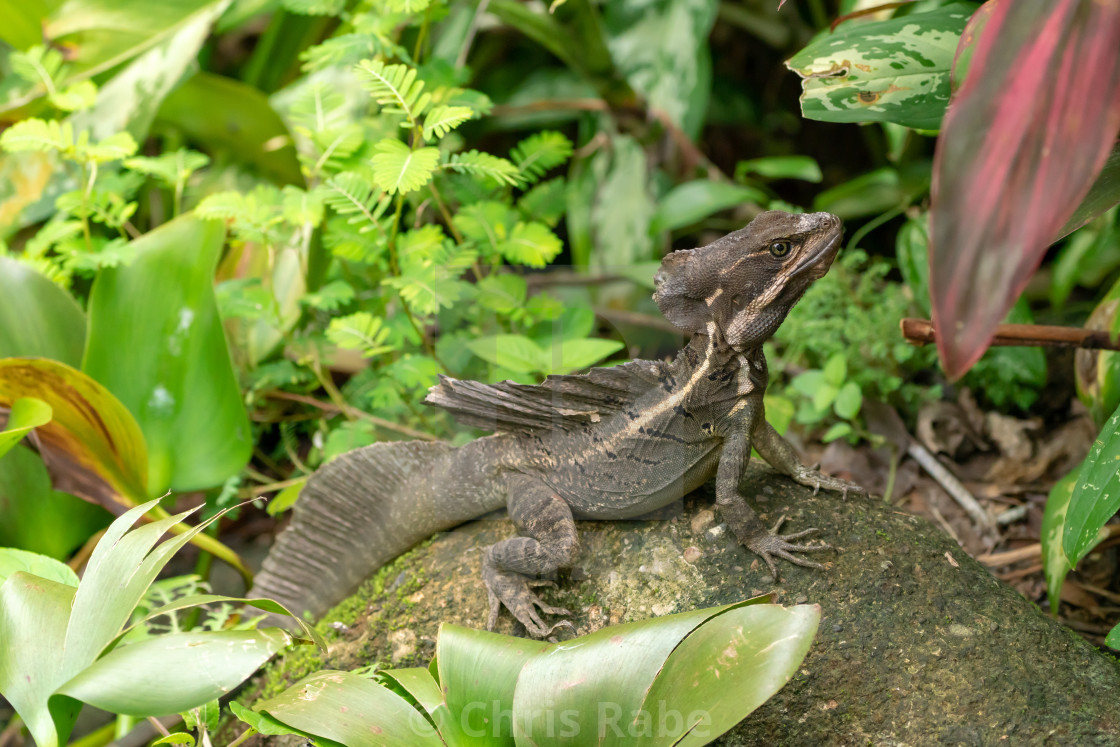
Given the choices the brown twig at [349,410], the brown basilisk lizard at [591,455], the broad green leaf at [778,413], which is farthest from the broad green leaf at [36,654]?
the broad green leaf at [778,413]

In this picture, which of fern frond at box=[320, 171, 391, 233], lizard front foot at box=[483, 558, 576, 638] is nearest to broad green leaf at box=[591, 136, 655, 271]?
fern frond at box=[320, 171, 391, 233]

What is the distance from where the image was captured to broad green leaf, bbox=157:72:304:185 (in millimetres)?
4930

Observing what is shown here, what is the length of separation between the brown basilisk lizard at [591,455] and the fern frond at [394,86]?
3.44 ft

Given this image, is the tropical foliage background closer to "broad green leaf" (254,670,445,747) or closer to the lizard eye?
"broad green leaf" (254,670,445,747)

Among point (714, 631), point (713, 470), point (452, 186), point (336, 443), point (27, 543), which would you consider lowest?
point (27, 543)

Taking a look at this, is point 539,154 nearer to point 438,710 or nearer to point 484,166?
point 484,166

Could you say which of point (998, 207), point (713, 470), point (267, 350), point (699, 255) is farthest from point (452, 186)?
point (998, 207)

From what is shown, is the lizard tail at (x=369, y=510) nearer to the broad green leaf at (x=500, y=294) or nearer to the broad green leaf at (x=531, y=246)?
the broad green leaf at (x=500, y=294)

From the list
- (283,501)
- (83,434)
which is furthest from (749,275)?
(83,434)

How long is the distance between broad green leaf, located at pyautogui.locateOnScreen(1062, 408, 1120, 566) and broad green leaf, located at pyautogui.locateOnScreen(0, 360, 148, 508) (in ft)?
10.6

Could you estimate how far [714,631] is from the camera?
1.99 m

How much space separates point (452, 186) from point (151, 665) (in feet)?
8.31

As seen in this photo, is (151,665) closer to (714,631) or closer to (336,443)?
(714,631)

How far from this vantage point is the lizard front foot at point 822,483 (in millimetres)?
2943
